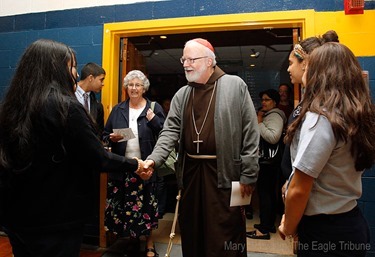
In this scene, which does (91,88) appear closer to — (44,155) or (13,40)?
(13,40)

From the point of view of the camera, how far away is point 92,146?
122cm

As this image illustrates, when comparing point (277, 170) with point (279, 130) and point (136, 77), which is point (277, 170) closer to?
point (279, 130)

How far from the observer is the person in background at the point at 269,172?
2914 millimetres

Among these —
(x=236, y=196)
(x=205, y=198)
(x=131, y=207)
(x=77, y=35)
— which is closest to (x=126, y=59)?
(x=77, y=35)

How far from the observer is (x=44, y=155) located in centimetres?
114

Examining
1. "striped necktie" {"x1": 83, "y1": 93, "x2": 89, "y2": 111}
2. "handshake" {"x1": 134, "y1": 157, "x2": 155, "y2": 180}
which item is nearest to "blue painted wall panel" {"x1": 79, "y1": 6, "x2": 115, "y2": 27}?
"striped necktie" {"x1": 83, "y1": 93, "x2": 89, "y2": 111}

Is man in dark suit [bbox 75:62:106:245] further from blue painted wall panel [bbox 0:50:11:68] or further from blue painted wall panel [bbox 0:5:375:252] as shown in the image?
blue painted wall panel [bbox 0:50:11:68]

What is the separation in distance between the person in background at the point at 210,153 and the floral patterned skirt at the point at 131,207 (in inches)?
28.6

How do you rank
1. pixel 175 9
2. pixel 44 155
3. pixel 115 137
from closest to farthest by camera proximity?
pixel 44 155, pixel 115 137, pixel 175 9

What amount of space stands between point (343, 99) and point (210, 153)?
0.91 metres

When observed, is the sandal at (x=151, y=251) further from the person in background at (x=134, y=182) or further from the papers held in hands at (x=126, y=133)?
the papers held in hands at (x=126, y=133)

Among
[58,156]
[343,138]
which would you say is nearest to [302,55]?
[343,138]

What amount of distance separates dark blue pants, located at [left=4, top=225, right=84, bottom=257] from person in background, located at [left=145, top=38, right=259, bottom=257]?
2.25 feet

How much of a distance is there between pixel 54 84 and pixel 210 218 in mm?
1162
